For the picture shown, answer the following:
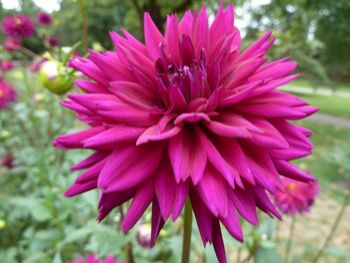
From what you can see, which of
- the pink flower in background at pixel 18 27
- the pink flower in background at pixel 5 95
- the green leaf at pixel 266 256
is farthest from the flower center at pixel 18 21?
the green leaf at pixel 266 256

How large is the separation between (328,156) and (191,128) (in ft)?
5.61

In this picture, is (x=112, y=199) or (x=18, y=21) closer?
(x=112, y=199)

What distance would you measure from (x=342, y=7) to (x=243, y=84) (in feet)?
24.3

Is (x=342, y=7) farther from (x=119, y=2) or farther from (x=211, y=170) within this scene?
(x=211, y=170)

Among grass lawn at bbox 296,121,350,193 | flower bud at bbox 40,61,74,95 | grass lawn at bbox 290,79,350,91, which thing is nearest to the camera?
flower bud at bbox 40,61,74,95

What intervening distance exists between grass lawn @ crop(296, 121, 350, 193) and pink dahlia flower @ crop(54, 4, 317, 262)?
4.13 feet

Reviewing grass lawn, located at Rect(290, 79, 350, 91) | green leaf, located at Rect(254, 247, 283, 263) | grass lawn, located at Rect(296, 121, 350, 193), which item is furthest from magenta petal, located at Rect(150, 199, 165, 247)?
grass lawn, located at Rect(290, 79, 350, 91)

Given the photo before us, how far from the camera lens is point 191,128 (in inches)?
21.6

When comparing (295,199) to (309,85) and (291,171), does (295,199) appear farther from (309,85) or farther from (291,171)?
(309,85)

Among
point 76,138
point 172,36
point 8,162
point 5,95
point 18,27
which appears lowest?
point 8,162

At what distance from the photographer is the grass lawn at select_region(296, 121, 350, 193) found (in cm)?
183

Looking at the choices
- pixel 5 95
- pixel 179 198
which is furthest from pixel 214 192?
pixel 5 95

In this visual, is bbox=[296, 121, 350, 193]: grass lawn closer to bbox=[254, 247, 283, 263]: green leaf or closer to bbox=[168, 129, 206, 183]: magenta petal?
bbox=[254, 247, 283, 263]: green leaf

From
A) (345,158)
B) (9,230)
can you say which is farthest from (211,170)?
(9,230)
